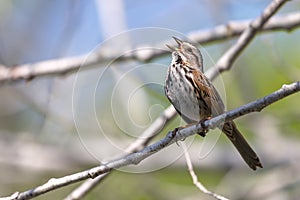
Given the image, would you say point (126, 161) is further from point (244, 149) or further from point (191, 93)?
point (244, 149)

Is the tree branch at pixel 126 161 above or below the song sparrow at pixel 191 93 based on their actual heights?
below

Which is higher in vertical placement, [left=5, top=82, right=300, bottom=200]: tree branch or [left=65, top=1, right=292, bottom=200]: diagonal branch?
[left=65, top=1, right=292, bottom=200]: diagonal branch

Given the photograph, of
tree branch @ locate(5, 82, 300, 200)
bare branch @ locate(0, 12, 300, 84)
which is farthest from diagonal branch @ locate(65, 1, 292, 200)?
tree branch @ locate(5, 82, 300, 200)

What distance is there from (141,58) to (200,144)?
1268 mm

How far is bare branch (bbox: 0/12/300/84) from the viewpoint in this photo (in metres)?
5.08

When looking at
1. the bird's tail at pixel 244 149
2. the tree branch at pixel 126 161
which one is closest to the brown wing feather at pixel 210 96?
the bird's tail at pixel 244 149

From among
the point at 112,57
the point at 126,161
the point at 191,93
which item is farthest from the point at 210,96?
the point at 112,57

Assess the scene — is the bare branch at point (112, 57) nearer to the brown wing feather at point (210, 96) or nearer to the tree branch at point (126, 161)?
the brown wing feather at point (210, 96)

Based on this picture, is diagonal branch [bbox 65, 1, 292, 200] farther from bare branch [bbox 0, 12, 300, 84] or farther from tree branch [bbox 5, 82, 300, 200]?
tree branch [bbox 5, 82, 300, 200]

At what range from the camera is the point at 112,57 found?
5359 millimetres

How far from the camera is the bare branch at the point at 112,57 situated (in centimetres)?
508

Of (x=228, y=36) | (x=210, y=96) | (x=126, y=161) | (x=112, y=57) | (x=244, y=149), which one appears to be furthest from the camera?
(x=112, y=57)

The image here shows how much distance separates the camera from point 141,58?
512 cm

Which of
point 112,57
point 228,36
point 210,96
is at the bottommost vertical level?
point 210,96
